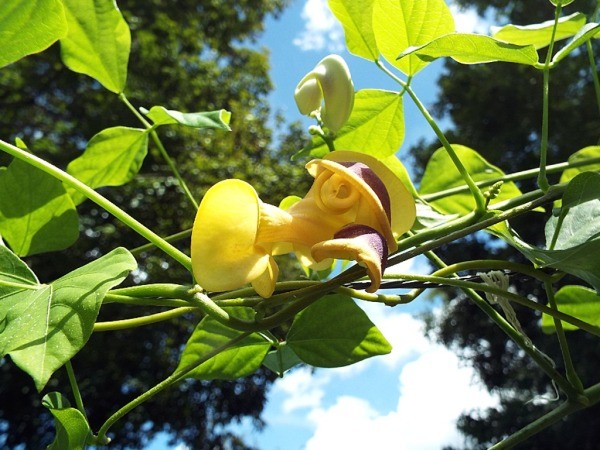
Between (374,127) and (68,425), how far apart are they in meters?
0.24

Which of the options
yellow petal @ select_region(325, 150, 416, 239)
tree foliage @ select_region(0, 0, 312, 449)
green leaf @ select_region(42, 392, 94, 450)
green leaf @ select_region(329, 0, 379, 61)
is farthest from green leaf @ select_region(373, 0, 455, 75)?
tree foliage @ select_region(0, 0, 312, 449)

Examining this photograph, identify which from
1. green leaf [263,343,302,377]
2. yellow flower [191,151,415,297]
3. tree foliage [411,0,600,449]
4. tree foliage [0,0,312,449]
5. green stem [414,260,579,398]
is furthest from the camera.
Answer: tree foliage [411,0,600,449]

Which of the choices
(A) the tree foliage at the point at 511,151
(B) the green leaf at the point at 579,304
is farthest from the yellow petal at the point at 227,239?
(A) the tree foliage at the point at 511,151

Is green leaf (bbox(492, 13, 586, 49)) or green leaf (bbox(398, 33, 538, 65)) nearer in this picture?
green leaf (bbox(398, 33, 538, 65))

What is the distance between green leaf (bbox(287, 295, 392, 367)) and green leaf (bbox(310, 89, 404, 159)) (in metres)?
0.10

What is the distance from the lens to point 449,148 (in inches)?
12.0

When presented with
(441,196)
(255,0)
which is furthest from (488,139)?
(441,196)

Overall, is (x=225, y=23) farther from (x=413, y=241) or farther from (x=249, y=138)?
(x=413, y=241)

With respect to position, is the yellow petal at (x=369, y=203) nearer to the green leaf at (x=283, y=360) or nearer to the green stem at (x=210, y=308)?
the green stem at (x=210, y=308)

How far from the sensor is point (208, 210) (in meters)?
0.19

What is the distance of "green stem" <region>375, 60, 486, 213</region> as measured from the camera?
0.92ft

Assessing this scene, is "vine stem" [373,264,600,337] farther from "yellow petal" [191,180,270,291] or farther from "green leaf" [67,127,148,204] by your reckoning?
"green leaf" [67,127,148,204]

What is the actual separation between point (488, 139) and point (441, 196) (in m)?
6.72

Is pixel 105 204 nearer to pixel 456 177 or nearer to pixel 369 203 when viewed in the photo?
pixel 369 203
